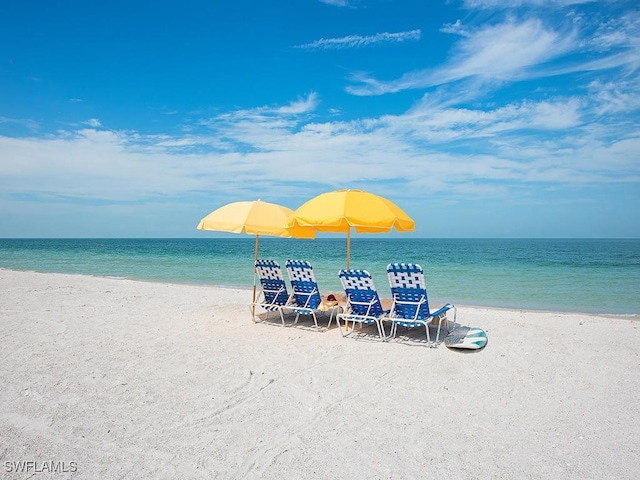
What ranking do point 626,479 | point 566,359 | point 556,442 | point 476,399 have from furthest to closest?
point 566,359
point 476,399
point 556,442
point 626,479

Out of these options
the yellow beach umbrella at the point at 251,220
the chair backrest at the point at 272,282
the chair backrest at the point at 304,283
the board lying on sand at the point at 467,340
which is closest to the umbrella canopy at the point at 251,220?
the yellow beach umbrella at the point at 251,220

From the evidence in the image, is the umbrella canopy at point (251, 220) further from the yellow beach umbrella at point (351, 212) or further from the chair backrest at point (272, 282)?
the chair backrest at point (272, 282)

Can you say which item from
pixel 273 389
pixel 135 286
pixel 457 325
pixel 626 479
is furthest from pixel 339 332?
pixel 135 286

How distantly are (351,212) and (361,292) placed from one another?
1.21 m

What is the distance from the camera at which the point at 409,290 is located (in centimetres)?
657

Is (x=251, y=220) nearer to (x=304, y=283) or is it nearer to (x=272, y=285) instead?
(x=272, y=285)

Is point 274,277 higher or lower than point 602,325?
higher

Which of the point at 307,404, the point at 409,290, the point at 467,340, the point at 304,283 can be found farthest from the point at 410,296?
the point at 307,404

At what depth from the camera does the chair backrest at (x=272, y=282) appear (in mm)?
7922

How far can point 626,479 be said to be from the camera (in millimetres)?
3068

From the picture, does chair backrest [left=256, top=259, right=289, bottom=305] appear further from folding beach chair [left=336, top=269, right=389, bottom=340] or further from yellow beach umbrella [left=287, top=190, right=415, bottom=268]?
folding beach chair [left=336, top=269, right=389, bottom=340]

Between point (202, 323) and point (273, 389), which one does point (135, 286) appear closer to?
point (202, 323)

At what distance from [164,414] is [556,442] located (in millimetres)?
3222

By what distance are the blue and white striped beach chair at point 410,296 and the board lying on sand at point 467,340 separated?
25cm
